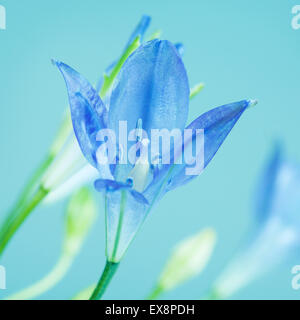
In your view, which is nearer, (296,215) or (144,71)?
(144,71)

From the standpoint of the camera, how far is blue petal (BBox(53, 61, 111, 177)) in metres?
0.25

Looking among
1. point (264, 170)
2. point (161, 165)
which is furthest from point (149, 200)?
point (264, 170)

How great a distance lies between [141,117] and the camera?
11.2 inches

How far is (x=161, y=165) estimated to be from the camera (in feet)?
0.89

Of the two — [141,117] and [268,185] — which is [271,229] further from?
[141,117]

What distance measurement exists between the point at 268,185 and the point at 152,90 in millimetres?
161

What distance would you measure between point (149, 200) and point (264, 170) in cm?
15

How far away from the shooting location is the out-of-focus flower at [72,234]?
374 mm
